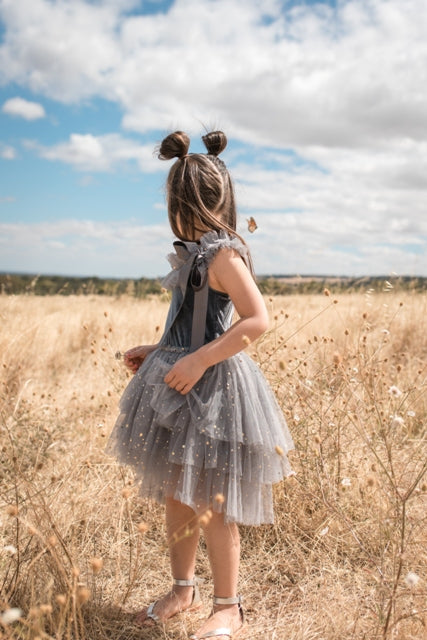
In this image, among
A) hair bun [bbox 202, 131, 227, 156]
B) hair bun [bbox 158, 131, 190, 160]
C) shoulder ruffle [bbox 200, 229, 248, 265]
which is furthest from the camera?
hair bun [bbox 202, 131, 227, 156]

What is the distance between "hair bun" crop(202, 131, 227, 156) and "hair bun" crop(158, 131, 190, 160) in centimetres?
13

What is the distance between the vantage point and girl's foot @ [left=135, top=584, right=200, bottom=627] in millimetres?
1945

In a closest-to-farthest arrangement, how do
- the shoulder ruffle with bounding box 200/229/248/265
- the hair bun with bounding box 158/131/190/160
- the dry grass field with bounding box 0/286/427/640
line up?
the dry grass field with bounding box 0/286/427/640 < the shoulder ruffle with bounding box 200/229/248/265 < the hair bun with bounding box 158/131/190/160

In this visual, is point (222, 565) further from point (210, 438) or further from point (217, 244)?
point (217, 244)

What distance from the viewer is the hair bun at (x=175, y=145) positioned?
75.0 inches

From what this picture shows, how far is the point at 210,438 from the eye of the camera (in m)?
1.73

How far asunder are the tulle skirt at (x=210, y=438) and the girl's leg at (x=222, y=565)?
0.10m

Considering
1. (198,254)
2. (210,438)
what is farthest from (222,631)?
(198,254)

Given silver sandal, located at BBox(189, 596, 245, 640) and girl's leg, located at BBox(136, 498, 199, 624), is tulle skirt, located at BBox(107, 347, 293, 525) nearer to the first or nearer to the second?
girl's leg, located at BBox(136, 498, 199, 624)

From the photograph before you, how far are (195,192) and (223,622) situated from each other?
1421 mm

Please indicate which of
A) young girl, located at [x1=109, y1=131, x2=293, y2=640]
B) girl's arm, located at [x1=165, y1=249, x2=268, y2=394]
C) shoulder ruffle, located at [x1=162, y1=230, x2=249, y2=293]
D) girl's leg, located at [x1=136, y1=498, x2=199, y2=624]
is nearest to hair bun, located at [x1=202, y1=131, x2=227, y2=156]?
young girl, located at [x1=109, y1=131, x2=293, y2=640]

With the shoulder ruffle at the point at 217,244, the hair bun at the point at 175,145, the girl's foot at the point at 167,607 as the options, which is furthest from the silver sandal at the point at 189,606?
the hair bun at the point at 175,145

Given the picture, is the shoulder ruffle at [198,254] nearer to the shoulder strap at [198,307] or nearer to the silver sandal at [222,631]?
the shoulder strap at [198,307]

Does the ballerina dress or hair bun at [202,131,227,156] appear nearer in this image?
the ballerina dress
